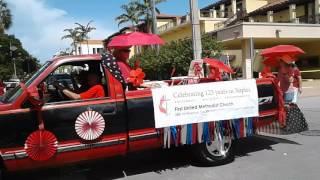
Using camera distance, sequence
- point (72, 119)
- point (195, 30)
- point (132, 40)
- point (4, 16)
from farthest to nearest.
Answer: point (4, 16)
point (195, 30)
point (132, 40)
point (72, 119)

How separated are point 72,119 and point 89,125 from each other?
229 mm

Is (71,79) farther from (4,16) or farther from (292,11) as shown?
(4,16)

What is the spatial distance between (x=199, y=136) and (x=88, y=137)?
165 cm

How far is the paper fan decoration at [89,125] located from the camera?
18.9 ft

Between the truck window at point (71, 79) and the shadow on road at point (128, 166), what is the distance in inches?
52.5

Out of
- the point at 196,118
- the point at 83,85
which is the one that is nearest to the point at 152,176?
the point at 196,118

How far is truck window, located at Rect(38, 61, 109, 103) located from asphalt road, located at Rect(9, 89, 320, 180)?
134cm

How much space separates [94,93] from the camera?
6012 mm

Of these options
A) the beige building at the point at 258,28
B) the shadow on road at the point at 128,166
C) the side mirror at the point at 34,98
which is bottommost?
the shadow on road at the point at 128,166

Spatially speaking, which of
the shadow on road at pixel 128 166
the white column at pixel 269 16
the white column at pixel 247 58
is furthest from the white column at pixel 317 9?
the shadow on road at pixel 128 166

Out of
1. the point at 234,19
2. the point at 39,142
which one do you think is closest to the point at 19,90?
the point at 39,142

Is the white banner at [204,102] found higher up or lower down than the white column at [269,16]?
lower down

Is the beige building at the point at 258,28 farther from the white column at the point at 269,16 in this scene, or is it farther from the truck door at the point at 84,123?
the truck door at the point at 84,123

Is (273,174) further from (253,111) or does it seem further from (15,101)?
(15,101)
